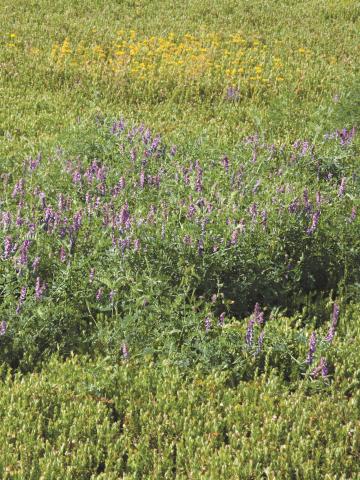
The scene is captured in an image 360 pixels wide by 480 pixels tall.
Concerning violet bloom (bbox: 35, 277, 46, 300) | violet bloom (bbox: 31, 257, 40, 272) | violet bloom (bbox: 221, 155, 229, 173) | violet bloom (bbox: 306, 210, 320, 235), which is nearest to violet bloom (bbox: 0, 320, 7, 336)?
violet bloom (bbox: 35, 277, 46, 300)

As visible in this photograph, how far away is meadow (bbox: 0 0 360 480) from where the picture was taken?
4281mm

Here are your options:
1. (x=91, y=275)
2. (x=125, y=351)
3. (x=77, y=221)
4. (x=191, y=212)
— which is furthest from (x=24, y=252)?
(x=191, y=212)

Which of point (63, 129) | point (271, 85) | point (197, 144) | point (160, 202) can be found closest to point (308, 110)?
point (271, 85)

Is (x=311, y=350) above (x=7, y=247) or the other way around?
the other way around

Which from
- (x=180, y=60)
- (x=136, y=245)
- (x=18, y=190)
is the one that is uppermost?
(x=180, y=60)

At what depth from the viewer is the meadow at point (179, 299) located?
428 cm

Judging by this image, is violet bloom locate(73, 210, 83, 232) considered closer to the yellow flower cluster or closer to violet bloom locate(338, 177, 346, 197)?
violet bloom locate(338, 177, 346, 197)

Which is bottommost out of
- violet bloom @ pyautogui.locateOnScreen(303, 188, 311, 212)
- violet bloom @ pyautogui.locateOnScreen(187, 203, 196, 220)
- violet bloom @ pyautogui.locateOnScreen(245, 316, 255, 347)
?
violet bloom @ pyautogui.locateOnScreen(245, 316, 255, 347)

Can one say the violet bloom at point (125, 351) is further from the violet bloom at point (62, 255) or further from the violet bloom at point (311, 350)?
the violet bloom at point (311, 350)

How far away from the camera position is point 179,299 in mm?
5188

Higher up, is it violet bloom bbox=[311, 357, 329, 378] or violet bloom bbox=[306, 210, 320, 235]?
violet bloom bbox=[306, 210, 320, 235]

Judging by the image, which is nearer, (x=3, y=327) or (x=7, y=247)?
(x=3, y=327)

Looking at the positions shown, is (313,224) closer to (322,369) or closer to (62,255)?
(322,369)

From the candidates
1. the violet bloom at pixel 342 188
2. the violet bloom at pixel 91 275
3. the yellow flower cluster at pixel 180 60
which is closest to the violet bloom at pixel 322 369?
the violet bloom at pixel 91 275
